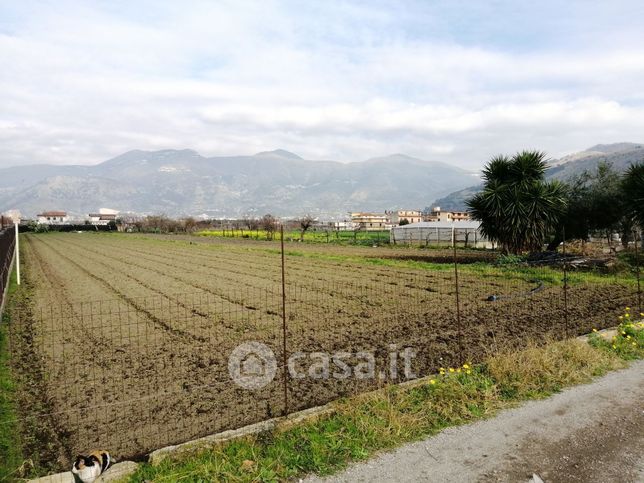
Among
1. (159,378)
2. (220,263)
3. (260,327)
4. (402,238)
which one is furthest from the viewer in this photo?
(402,238)

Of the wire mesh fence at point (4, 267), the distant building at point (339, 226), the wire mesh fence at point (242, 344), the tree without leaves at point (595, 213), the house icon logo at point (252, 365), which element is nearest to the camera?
the wire mesh fence at point (242, 344)

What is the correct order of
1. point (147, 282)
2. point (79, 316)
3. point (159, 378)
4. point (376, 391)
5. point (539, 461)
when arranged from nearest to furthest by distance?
point (539, 461) < point (376, 391) < point (159, 378) < point (79, 316) < point (147, 282)

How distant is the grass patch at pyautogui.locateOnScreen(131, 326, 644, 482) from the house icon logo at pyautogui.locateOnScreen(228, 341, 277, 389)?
73.0 inches

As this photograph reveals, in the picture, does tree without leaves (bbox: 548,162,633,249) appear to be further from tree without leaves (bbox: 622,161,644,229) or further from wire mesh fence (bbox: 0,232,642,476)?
wire mesh fence (bbox: 0,232,642,476)

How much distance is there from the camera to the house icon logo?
6.73m

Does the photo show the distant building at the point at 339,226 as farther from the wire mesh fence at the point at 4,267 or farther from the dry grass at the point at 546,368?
the dry grass at the point at 546,368

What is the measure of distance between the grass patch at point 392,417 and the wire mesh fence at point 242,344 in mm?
629

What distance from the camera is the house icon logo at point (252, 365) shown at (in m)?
6.73

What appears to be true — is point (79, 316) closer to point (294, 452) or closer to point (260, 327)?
point (260, 327)

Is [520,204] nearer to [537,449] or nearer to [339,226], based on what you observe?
[537,449]

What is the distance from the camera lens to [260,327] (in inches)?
392

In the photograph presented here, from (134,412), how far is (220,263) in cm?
1897

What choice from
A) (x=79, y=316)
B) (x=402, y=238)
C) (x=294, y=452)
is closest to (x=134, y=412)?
(x=294, y=452)

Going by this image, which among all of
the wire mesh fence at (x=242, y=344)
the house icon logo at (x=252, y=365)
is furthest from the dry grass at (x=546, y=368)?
the house icon logo at (x=252, y=365)
